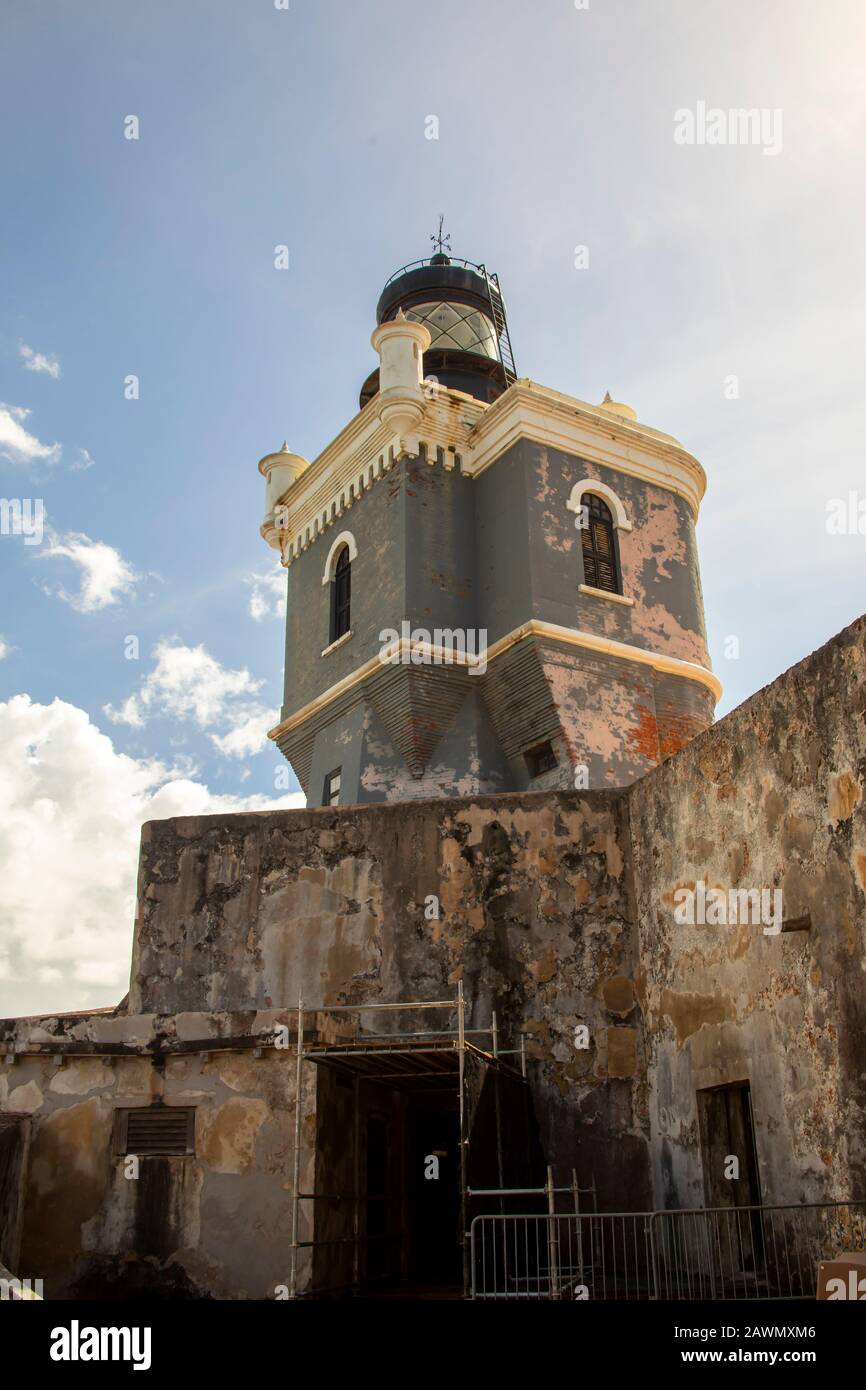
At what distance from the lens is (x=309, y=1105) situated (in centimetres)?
984

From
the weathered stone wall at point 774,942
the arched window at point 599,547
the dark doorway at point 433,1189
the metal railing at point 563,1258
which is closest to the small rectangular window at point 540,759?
Result: the arched window at point 599,547

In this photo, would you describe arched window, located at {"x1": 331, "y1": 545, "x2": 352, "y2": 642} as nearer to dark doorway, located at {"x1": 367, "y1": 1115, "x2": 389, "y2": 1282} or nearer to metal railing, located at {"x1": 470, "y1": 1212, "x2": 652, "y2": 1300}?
dark doorway, located at {"x1": 367, "y1": 1115, "x2": 389, "y2": 1282}

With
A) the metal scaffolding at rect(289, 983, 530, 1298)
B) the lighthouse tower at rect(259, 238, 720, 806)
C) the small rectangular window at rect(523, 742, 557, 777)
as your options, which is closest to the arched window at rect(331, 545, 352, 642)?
the lighthouse tower at rect(259, 238, 720, 806)

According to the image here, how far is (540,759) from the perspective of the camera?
18.1 meters

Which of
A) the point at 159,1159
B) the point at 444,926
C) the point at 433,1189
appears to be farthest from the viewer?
the point at 433,1189

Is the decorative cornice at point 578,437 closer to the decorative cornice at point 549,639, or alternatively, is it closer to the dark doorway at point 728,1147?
the decorative cornice at point 549,639

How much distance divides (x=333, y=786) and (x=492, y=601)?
12.9ft

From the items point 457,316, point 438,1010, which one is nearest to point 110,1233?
point 438,1010

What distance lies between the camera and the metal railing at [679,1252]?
851 centimetres

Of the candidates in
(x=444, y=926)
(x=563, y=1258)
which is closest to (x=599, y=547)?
(x=444, y=926)

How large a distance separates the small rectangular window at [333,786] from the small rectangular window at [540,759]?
3.14 meters

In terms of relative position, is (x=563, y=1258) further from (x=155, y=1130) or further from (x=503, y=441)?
(x=503, y=441)

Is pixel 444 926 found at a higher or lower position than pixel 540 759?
lower

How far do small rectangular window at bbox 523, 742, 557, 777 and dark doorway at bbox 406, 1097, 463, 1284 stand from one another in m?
6.17
